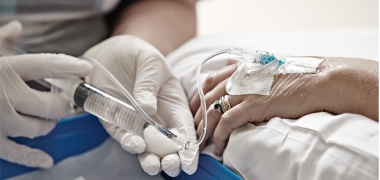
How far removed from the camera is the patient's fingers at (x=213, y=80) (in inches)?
30.5

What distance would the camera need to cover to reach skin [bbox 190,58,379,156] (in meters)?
0.59

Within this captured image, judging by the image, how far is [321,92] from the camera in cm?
61

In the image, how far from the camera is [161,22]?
3.71 ft

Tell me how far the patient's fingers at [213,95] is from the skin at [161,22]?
34 centimetres

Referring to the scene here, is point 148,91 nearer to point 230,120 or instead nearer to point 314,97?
point 230,120

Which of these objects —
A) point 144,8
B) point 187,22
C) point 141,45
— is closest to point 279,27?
point 187,22

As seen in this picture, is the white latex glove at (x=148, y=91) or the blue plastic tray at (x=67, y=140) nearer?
the white latex glove at (x=148, y=91)

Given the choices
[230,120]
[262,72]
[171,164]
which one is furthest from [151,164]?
[262,72]

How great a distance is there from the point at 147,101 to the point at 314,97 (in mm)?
311

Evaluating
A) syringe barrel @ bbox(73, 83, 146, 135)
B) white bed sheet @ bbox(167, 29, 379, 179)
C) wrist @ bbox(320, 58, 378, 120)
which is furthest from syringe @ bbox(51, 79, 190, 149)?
wrist @ bbox(320, 58, 378, 120)

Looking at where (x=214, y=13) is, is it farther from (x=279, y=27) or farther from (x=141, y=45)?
(x=141, y=45)

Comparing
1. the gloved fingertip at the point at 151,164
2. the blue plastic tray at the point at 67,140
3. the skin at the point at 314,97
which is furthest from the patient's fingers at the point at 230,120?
the blue plastic tray at the point at 67,140

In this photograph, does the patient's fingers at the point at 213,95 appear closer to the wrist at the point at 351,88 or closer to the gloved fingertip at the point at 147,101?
the gloved fingertip at the point at 147,101

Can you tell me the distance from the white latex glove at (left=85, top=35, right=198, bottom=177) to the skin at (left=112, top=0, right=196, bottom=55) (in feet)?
0.47
